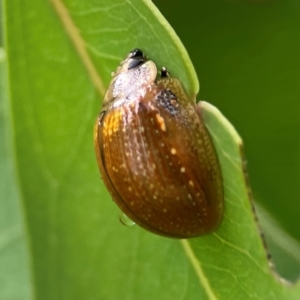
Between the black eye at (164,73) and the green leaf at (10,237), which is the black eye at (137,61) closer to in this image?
the black eye at (164,73)

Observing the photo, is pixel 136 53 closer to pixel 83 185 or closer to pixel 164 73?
pixel 164 73

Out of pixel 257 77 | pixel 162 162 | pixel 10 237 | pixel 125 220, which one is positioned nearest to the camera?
pixel 162 162

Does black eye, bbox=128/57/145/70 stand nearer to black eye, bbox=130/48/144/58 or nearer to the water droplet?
black eye, bbox=130/48/144/58

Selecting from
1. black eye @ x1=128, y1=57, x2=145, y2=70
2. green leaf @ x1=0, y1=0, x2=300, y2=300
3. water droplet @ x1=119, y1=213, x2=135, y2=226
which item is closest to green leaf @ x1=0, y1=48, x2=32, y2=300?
green leaf @ x1=0, y1=0, x2=300, y2=300

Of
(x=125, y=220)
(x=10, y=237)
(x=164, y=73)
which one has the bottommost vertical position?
(x=10, y=237)

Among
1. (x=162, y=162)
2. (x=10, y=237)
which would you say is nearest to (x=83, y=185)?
(x=162, y=162)

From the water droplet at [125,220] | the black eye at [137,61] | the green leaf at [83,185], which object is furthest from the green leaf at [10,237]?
the black eye at [137,61]
